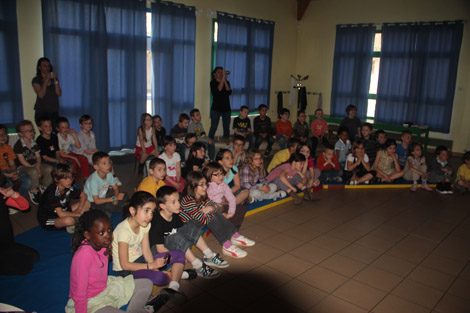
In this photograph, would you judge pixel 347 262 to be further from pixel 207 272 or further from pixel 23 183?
pixel 23 183

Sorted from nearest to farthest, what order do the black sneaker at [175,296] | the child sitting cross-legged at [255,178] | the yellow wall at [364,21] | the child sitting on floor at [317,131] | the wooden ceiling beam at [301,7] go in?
the black sneaker at [175,296]
the child sitting cross-legged at [255,178]
the child sitting on floor at [317,131]
the yellow wall at [364,21]
the wooden ceiling beam at [301,7]

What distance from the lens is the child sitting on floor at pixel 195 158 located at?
5574 mm

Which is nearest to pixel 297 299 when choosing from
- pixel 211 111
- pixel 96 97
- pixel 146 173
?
pixel 146 173

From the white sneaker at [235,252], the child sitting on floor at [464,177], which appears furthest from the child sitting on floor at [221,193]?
the child sitting on floor at [464,177]

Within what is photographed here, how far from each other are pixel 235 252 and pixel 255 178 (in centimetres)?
164

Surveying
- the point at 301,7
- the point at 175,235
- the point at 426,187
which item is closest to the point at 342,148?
the point at 426,187

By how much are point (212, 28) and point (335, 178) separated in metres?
4.71

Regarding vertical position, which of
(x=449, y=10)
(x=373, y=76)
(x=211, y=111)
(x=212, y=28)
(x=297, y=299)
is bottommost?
(x=297, y=299)

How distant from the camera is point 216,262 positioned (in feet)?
12.3

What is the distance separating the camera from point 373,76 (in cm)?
1057

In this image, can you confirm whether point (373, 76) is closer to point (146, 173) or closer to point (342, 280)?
point (146, 173)

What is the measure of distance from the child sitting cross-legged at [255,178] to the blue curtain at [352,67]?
19.1 ft

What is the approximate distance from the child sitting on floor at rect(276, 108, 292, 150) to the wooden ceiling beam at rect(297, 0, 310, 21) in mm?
4286

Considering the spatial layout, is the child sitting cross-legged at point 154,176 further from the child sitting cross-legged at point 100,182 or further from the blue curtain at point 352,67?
the blue curtain at point 352,67
